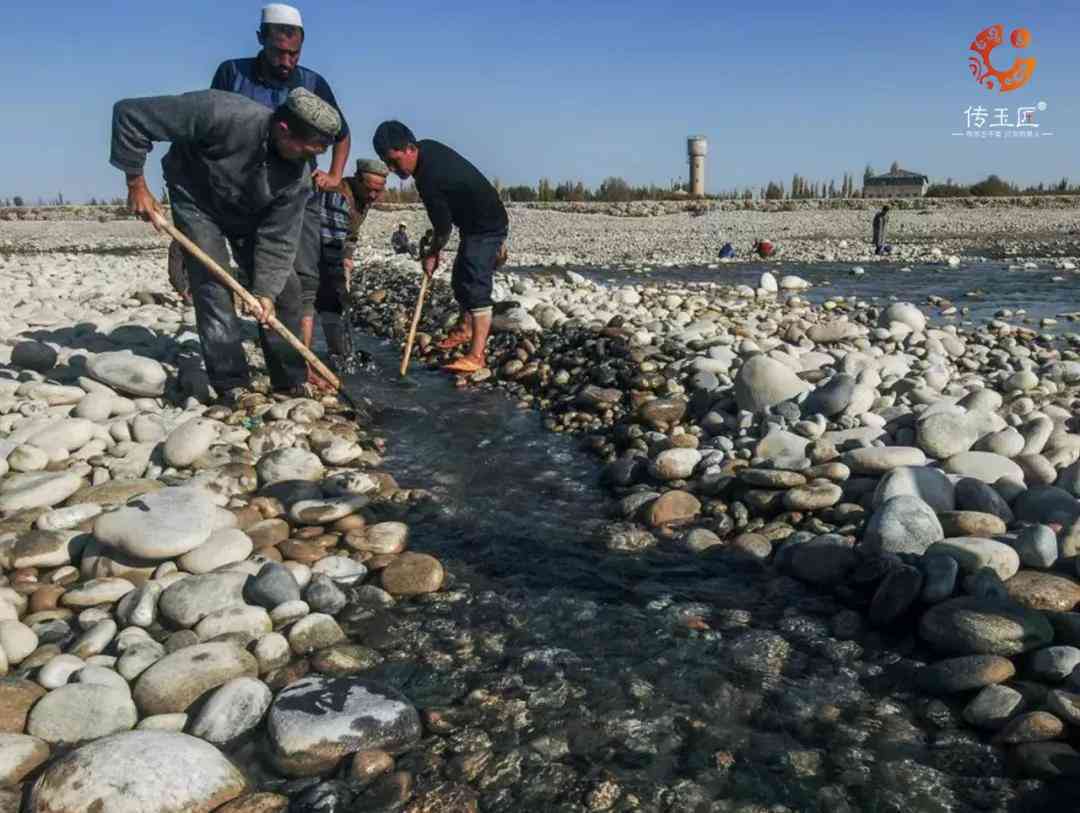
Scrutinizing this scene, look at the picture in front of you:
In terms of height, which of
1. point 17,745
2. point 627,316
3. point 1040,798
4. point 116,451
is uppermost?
point 627,316

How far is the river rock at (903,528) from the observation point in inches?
132

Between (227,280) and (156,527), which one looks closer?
(156,527)

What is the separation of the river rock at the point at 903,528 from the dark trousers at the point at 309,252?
378 centimetres

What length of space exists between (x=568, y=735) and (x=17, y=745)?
4.94 feet

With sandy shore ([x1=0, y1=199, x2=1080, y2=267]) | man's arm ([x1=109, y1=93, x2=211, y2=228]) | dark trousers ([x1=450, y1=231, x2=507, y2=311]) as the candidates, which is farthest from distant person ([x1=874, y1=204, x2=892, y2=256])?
man's arm ([x1=109, y1=93, x2=211, y2=228])

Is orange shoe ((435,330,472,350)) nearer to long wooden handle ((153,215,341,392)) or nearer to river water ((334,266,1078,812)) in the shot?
long wooden handle ((153,215,341,392))

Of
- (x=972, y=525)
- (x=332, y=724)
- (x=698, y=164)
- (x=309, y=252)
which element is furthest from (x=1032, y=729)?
(x=698, y=164)

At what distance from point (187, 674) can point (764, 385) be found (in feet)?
12.1

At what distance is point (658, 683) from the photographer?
108 inches

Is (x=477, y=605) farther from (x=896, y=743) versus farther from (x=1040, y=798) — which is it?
(x=1040, y=798)

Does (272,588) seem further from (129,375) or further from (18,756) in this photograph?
(129,375)

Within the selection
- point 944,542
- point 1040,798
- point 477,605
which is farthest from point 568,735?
point 944,542

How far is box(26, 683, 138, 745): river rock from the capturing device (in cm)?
232

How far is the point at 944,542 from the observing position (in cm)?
325
